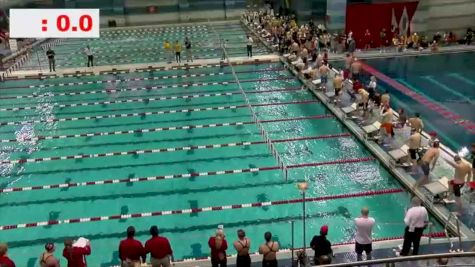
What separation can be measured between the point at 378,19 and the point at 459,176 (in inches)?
570

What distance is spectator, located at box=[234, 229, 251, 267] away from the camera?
6.64 m

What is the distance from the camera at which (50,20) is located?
20.1m

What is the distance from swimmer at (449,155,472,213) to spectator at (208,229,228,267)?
175 inches

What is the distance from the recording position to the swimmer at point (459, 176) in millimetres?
8586

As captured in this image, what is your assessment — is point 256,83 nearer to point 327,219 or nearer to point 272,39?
point 272,39

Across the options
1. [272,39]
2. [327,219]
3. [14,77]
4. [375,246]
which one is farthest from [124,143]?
[272,39]

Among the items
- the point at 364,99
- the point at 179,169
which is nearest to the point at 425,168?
the point at 364,99

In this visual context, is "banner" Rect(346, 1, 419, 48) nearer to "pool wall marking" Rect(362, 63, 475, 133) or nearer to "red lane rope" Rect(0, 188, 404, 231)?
"pool wall marking" Rect(362, 63, 475, 133)

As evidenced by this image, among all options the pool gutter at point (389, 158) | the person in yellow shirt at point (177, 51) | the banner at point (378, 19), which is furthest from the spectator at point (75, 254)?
the banner at point (378, 19)

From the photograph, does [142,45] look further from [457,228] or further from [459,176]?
[457,228]

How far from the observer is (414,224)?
6.82 metres

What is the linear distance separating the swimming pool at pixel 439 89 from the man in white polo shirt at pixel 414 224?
5.21 m

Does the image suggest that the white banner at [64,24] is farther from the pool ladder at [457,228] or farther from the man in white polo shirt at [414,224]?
the man in white polo shirt at [414,224]

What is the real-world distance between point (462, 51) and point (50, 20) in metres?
17.2
